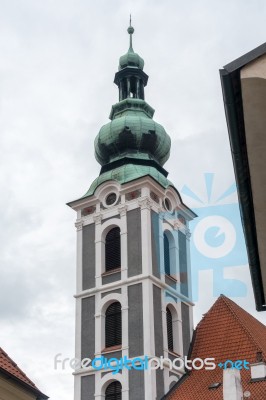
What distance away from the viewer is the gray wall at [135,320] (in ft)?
74.5

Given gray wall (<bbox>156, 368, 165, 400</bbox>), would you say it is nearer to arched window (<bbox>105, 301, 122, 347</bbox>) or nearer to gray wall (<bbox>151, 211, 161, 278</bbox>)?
arched window (<bbox>105, 301, 122, 347</bbox>)

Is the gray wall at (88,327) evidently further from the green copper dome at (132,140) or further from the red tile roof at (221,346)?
the green copper dome at (132,140)

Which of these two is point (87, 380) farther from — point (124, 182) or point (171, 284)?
point (124, 182)

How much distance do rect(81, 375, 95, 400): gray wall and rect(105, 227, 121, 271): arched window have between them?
360cm

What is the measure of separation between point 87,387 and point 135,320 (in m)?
2.48

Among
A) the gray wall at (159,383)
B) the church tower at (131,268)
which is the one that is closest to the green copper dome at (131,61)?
the church tower at (131,268)

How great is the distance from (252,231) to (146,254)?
17.0m

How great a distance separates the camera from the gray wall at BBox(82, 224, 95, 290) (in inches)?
986

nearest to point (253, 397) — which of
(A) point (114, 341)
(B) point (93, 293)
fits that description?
(A) point (114, 341)

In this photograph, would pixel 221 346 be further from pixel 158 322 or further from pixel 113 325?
pixel 113 325

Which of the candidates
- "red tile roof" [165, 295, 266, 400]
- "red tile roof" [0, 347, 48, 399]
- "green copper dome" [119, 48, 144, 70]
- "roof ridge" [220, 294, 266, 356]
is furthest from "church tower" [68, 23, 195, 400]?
"red tile roof" [0, 347, 48, 399]

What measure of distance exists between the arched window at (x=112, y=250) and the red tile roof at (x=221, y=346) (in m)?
3.39

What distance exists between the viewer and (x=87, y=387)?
75.9 feet

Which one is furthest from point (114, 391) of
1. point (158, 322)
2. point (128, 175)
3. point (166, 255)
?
point (128, 175)
